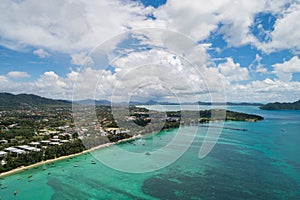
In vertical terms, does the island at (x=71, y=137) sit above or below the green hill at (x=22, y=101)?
below

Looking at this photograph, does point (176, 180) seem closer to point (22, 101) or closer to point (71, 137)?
point (71, 137)

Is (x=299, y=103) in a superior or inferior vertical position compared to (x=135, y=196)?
superior

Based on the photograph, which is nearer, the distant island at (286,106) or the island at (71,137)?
the island at (71,137)

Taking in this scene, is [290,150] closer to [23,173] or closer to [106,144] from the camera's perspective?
[106,144]

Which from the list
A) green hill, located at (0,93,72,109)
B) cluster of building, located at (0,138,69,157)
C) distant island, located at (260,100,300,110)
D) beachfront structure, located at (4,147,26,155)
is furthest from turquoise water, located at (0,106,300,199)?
distant island, located at (260,100,300,110)

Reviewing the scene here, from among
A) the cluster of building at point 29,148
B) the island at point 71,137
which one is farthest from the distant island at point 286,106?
the cluster of building at point 29,148

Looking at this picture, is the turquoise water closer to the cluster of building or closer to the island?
the island

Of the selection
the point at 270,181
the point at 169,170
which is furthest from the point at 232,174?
the point at 169,170

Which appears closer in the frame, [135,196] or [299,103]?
[135,196]

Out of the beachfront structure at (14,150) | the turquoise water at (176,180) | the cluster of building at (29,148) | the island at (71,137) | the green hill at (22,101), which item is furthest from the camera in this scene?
the green hill at (22,101)

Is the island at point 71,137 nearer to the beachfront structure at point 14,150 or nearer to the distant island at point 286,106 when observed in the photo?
the beachfront structure at point 14,150

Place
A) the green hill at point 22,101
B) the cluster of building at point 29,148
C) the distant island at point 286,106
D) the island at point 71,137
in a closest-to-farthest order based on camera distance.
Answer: the island at point 71,137 → the cluster of building at point 29,148 → the green hill at point 22,101 → the distant island at point 286,106
